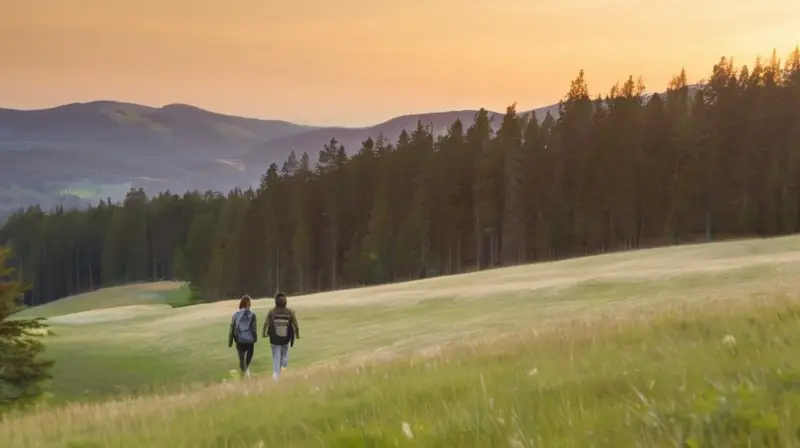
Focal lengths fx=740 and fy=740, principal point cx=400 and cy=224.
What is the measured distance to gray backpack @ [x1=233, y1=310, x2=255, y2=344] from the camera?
784 inches

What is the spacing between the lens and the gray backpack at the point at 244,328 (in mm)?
19906

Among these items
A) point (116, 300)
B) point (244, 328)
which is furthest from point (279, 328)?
point (116, 300)

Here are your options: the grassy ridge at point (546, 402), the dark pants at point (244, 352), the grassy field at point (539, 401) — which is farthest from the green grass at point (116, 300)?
the grassy ridge at point (546, 402)

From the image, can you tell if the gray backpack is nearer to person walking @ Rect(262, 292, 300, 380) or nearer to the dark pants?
the dark pants

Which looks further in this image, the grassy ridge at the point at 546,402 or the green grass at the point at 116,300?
the green grass at the point at 116,300

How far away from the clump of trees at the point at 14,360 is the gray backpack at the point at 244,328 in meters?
10.9

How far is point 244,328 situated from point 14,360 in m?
12.1

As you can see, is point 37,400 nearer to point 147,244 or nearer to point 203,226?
point 203,226

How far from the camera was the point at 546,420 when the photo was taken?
157 inches

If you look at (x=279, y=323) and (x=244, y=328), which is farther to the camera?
(x=244, y=328)

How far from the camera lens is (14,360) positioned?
26766 millimetres

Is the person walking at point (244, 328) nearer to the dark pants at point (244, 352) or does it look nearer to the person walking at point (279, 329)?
the dark pants at point (244, 352)

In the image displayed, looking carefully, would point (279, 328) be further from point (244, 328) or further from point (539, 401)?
point (539, 401)

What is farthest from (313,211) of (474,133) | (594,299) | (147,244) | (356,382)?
(356,382)
